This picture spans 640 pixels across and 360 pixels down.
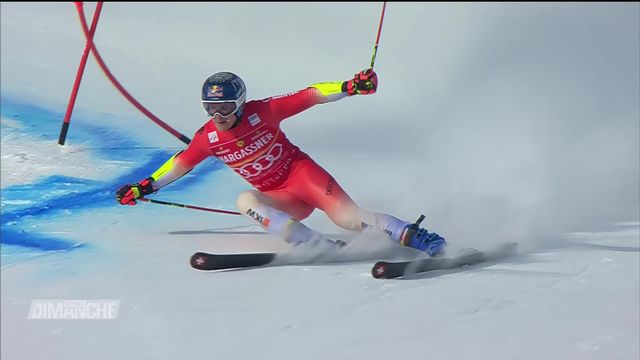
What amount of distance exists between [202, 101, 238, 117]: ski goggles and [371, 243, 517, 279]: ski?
1.06 m

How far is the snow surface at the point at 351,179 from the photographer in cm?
354

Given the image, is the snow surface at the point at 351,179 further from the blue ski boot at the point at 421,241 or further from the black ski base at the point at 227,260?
the blue ski boot at the point at 421,241

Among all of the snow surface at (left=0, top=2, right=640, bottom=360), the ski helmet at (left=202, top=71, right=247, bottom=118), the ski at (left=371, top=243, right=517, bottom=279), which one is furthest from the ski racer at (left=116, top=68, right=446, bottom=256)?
the snow surface at (left=0, top=2, right=640, bottom=360)

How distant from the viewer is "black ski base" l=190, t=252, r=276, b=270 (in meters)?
4.34

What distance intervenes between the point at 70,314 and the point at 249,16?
23.6ft

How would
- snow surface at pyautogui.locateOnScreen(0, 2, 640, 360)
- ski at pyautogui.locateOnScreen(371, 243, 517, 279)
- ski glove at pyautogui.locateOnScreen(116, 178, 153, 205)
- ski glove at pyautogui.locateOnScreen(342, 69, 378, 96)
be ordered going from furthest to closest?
ski glove at pyautogui.locateOnScreen(116, 178, 153, 205) < ski glove at pyautogui.locateOnScreen(342, 69, 378, 96) < ski at pyautogui.locateOnScreen(371, 243, 517, 279) < snow surface at pyautogui.locateOnScreen(0, 2, 640, 360)

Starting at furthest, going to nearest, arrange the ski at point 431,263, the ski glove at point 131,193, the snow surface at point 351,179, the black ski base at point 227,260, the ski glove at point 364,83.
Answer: the ski glove at point 131,193
the black ski base at point 227,260
the ski glove at point 364,83
the ski at point 431,263
the snow surface at point 351,179

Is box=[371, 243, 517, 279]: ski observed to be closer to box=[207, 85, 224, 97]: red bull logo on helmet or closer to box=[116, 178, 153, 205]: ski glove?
box=[207, 85, 224, 97]: red bull logo on helmet

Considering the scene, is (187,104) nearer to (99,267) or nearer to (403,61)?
(403,61)

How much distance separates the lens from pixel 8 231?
514cm

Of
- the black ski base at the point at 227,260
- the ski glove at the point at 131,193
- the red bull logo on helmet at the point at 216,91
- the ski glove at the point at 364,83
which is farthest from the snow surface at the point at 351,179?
the red bull logo on helmet at the point at 216,91

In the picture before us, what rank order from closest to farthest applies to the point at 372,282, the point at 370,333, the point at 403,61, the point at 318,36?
the point at 370,333 < the point at 372,282 < the point at 403,61 < the point at 318,36

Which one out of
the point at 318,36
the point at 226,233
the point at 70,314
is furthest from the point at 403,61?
the point at 70,314

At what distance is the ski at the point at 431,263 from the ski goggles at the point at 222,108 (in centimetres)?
106
